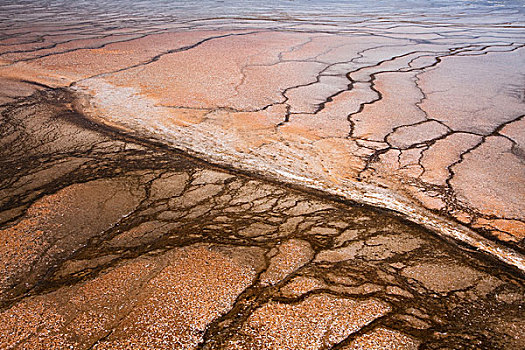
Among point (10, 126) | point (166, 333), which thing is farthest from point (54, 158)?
point (166, 333)

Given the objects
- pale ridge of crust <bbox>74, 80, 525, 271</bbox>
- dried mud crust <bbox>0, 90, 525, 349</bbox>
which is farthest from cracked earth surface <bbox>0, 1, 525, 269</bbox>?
dried mud crust <bbox>0, 90, 525, 349</bbox>

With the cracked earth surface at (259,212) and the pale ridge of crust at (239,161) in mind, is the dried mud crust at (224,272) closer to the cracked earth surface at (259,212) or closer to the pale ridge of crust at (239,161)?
the cracked earth surface at (259,212)

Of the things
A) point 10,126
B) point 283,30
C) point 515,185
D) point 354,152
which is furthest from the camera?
point 283,30

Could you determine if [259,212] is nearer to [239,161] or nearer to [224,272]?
[224,272]

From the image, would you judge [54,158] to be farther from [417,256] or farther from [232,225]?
[417,256]

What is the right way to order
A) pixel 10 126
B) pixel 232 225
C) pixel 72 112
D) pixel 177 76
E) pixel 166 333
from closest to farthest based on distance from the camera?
pixel 166 333
pixel 232 225
pixel 10 126
pixel 72 112
pixel 177 76

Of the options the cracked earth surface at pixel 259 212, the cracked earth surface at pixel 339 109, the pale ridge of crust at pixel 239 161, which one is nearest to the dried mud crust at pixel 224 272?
the cracked earth surface at pixel 259 212

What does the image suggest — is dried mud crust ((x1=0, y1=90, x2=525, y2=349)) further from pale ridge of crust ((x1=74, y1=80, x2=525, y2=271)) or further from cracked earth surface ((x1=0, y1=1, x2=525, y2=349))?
pale ridge of crust ((x1=74, y1=80, x2=525, y2=271))
